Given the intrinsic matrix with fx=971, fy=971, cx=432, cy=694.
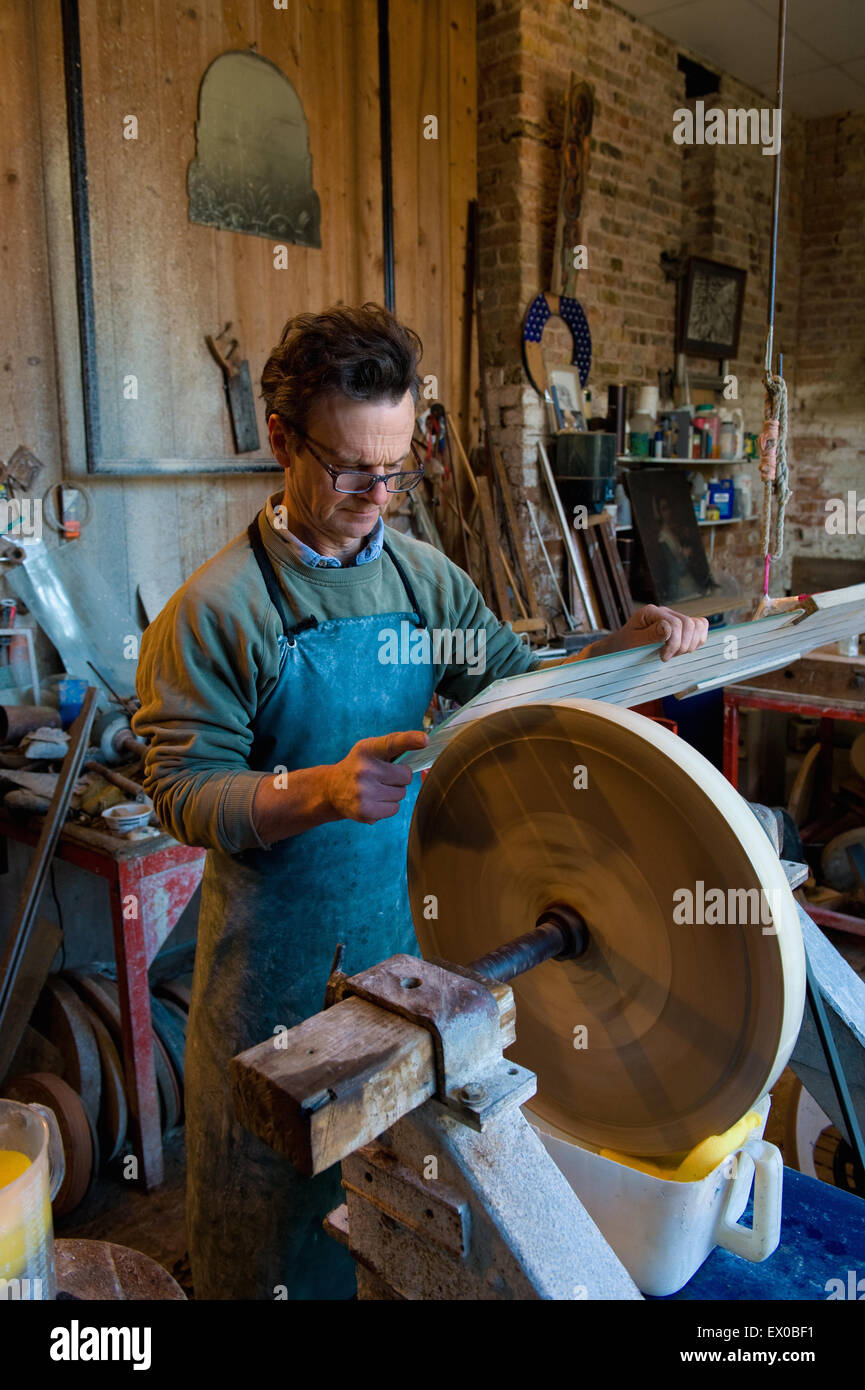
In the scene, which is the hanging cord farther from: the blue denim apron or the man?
the blue denim apron

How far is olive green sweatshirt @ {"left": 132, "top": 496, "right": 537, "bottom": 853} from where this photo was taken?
4.54 ft

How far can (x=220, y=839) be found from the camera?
1371mm

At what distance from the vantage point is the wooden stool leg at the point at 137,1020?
2545 millimetres

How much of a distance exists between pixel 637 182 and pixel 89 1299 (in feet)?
20.3

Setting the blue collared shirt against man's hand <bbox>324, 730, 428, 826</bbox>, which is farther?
the blue collared shirt
